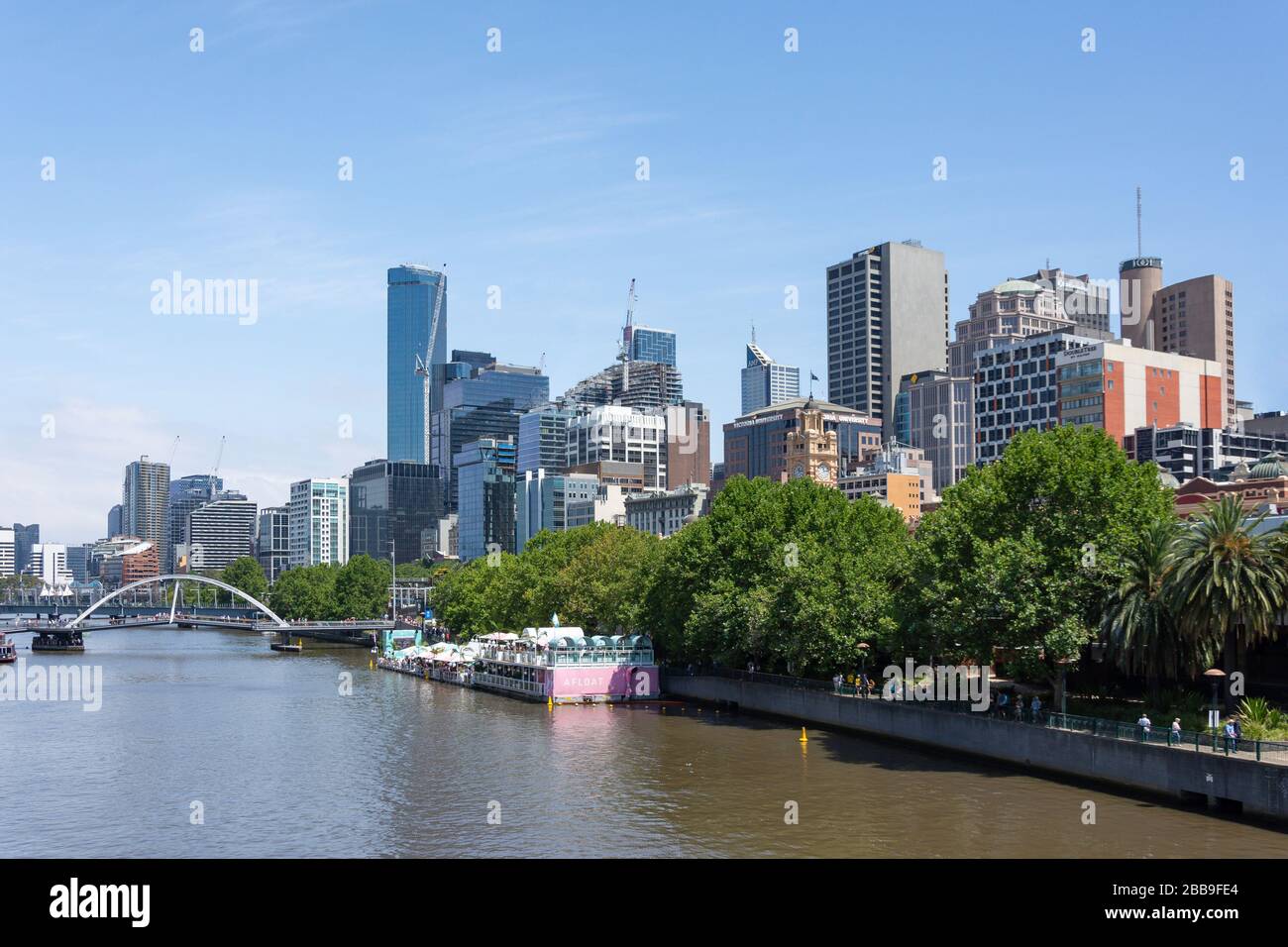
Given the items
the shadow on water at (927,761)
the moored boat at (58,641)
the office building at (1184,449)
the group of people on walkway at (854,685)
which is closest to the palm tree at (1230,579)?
the shadow on water at (927,761)

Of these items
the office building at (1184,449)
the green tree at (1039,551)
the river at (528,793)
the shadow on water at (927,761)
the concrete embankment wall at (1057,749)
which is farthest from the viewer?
the office building at (1184,449)

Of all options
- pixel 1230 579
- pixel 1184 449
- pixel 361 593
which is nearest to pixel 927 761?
pixel 1230 579

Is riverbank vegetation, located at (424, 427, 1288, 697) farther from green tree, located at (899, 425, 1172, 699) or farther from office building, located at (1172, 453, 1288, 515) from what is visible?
office building, located at (1172, 453, 1288, 515)

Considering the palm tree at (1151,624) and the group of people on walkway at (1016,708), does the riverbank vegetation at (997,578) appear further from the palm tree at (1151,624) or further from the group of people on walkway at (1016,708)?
the group of people on walkway at (1016,708)

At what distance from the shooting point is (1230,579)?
4881cm

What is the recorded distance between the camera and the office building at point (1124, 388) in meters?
186

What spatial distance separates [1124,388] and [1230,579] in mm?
147189

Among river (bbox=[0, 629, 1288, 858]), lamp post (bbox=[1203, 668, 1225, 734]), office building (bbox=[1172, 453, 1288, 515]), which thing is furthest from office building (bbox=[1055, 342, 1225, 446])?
lamp post (bbox=[1203, 668, 1225, 734])

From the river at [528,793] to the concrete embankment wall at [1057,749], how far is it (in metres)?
0.93

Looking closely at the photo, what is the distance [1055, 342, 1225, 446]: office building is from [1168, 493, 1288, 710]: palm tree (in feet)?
452

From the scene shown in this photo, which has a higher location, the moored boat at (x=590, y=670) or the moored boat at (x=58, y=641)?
the moored boat at (x=590, y=670)

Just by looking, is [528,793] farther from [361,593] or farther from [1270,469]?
[361,593]

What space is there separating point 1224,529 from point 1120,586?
5470mm
